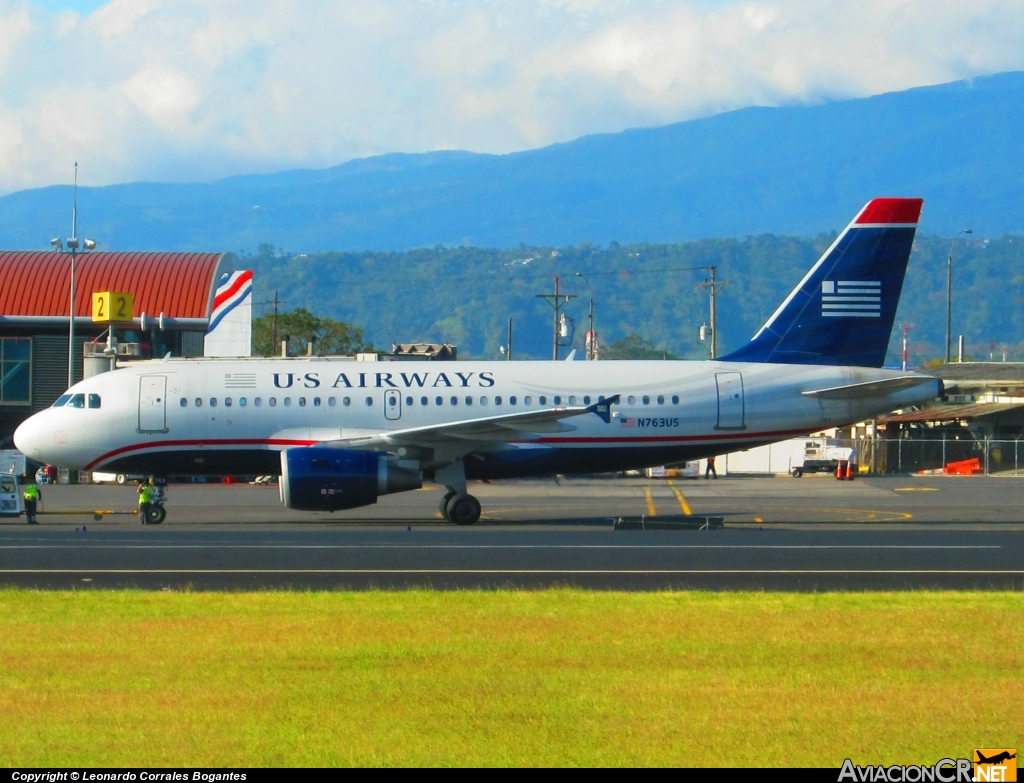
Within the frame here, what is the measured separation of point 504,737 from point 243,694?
2.26 metres

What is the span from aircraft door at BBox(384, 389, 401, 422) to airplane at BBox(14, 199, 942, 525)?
3cm

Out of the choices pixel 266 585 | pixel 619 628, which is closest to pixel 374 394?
pixel 266 585

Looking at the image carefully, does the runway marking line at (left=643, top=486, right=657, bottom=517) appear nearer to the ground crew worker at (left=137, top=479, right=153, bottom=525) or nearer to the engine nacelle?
the engine nacelle

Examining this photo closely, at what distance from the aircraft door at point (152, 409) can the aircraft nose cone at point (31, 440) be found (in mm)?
2401

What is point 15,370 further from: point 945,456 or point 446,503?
point 945,456

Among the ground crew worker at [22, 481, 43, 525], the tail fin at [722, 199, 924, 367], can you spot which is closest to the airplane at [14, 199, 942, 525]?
the tail fin at [722, 199, 924, 367]

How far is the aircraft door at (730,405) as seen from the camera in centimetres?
2759

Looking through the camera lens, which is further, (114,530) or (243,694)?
(114,530)

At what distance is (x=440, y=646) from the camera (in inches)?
455

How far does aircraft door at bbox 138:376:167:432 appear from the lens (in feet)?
90.0

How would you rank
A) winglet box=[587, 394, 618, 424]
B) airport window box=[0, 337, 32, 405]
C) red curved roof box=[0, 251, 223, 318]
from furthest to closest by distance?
red curved roof box=[0, 251, 223, 318] < airport window box=[0, 337, 32, 405] < winglet box=[587, 394, 618, 424]

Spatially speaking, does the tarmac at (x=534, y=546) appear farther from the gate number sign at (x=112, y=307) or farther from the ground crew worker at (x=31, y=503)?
the gate number sign at (x=112, y=307)

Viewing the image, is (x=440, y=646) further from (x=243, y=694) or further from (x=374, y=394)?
(x=374, y=394)

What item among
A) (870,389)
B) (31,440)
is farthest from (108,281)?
(870,389)
